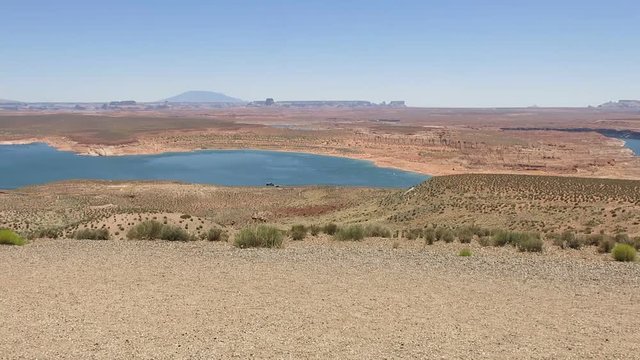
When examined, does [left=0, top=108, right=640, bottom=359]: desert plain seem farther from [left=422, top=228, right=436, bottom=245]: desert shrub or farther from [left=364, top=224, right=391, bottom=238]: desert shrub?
[left=422, top=228, right=436, bottom=245]: desert shrub

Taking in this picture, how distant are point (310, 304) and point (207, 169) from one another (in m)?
74.6

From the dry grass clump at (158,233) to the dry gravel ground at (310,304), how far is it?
258 cm

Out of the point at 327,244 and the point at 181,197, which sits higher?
the point at 327,244

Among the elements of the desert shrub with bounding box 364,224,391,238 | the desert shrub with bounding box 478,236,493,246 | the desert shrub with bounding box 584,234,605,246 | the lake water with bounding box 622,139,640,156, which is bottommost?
the lake water with bounding box 622,139,640,156

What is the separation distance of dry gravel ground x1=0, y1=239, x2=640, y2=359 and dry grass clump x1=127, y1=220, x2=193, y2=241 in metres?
2.58

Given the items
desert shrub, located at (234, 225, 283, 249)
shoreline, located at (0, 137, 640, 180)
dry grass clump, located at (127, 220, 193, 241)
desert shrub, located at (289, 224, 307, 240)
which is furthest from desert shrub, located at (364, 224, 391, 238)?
shoreline, located at (0, 137, 640, 180)

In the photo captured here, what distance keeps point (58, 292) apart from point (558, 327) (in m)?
11.7

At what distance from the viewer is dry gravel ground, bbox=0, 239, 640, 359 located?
1002 centimetres

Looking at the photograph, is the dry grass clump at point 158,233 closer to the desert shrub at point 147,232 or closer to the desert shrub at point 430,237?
the desert shrub at point 147,232

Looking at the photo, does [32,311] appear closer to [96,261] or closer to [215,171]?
[96,261]

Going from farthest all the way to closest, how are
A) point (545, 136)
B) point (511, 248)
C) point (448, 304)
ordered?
point (545, 136) → point (511, 248) → point (448, 304)

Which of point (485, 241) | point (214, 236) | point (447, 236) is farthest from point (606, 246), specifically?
point (214, 236)

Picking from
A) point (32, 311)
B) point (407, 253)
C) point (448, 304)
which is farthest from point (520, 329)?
point (32, 311)

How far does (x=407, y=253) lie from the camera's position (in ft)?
61.4
